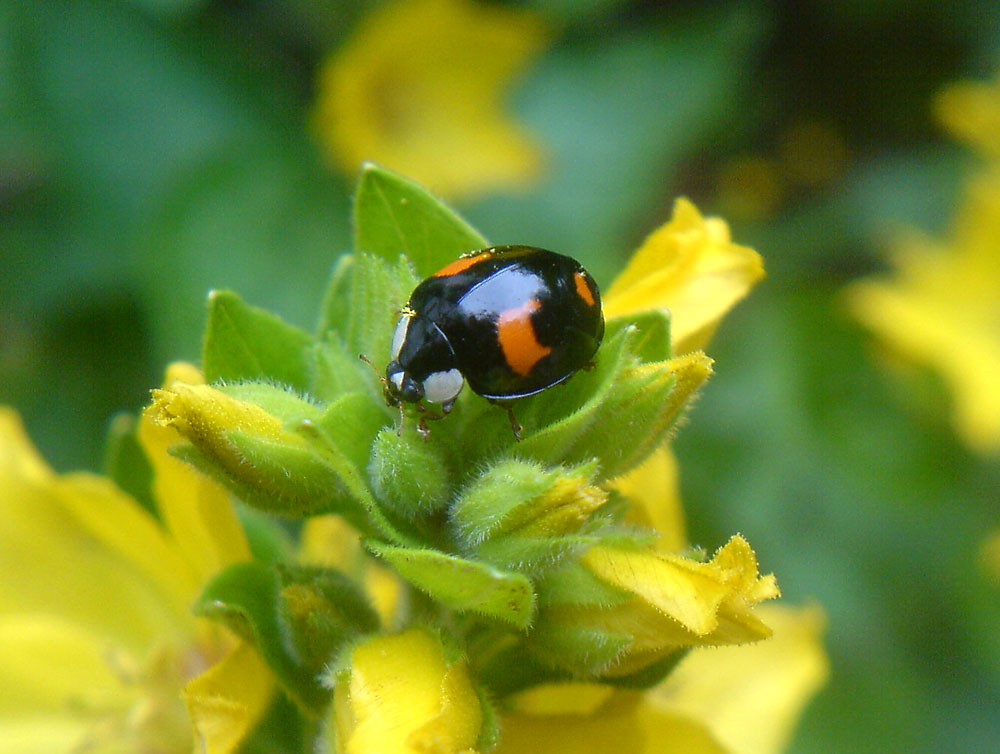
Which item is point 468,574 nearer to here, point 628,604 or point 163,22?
point 628,604

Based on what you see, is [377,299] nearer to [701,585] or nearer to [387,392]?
[387,392]

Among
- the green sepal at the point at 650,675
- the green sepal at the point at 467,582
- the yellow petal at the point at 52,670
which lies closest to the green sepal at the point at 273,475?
the green sepal at the point at 467,582

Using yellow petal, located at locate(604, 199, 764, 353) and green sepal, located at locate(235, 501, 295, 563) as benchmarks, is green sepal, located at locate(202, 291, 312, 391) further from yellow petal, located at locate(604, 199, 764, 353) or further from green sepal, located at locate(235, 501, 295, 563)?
yellow petal, located at locate(604, 199, 764, 353)

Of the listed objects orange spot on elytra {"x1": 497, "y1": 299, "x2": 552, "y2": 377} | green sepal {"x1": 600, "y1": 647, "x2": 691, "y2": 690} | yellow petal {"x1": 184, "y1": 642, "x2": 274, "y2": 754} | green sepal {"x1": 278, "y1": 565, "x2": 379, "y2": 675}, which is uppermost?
orange spot on elytra {"x1": 497, "y1": 299, "x2": 552, "y2": 377}

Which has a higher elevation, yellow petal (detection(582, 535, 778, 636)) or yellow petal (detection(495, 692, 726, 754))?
yellow petal (detection(582, 535, 778, 636))

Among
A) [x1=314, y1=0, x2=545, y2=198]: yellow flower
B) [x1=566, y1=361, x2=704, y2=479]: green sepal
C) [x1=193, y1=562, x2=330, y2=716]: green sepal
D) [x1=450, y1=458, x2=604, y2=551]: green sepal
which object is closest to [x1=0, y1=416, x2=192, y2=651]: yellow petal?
[x1=193, y1=562, x2=330, y2=716]: green sepal

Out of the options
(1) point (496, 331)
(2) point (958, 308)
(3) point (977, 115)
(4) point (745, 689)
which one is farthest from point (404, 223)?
(2) point (958, 308)

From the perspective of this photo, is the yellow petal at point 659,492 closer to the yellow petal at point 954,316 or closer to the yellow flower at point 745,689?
the yellow flower at point 745,689
